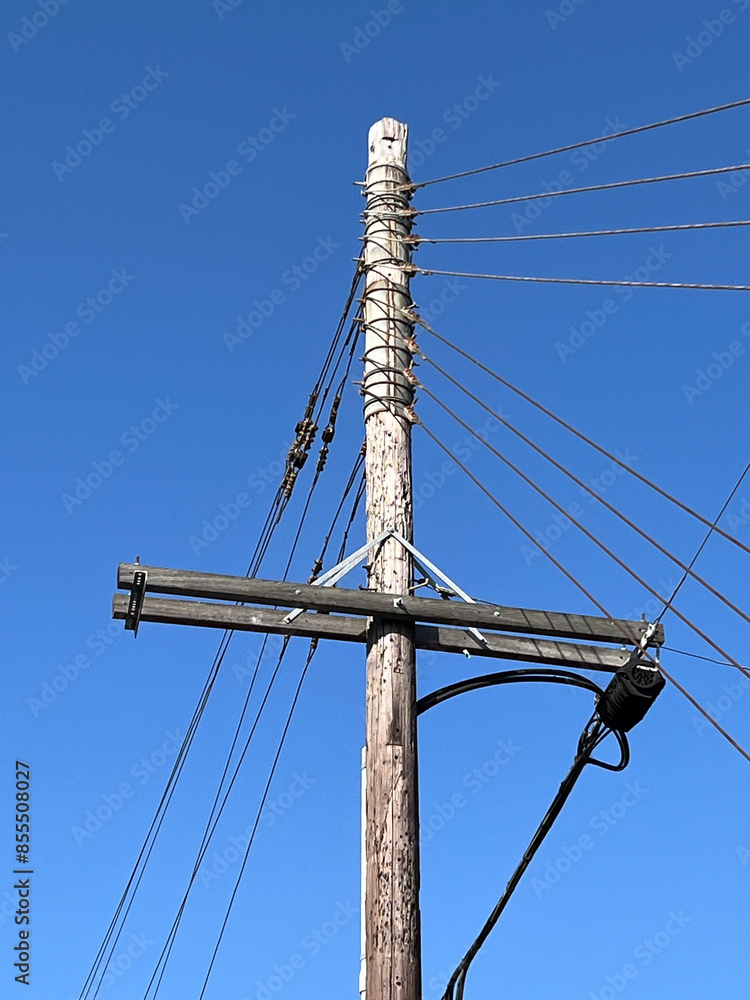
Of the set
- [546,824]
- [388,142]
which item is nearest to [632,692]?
[546,824]

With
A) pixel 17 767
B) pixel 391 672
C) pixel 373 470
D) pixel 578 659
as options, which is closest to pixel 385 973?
pixel 391 672

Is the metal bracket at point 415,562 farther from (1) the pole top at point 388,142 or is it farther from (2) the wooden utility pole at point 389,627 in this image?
(1) the pole top at point 388,142

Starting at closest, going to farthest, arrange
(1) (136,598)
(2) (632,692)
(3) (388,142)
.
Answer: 1. (1) (136,598)
2. (2) (632,692)
3. (3) (388,142)

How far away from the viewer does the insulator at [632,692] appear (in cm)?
761

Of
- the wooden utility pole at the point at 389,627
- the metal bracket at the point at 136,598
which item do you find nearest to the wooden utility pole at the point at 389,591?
the wooden utility pole at the point at 389,627

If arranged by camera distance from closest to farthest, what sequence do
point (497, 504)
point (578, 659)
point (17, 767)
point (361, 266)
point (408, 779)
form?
point (408, 779)
point (578, 659)
point (497, 504)
point (361, 266)
point (17, 767)

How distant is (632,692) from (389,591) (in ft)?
5.05

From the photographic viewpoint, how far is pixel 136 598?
719cm

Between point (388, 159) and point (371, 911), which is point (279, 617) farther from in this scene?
point (388, 159)

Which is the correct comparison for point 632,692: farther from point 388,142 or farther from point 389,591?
point 388,142

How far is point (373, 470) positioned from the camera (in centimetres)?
791

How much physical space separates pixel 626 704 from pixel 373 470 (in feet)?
6.70

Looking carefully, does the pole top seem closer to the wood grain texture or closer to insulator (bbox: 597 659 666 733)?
the wood grain texture

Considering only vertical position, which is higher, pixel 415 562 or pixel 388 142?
pixel 388 142
